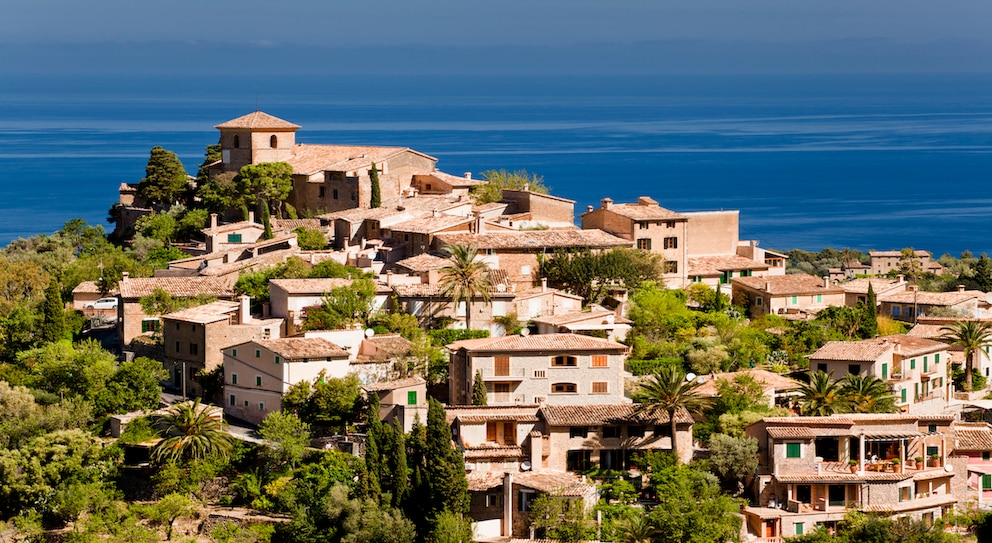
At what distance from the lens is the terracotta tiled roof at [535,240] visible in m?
54.6

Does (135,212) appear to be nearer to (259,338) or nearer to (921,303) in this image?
(259,338)

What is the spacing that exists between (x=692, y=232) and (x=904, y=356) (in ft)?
49.5

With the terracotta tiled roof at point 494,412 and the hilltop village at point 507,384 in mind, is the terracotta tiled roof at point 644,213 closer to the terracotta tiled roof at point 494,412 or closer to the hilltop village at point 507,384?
the hilltop village at point 507,384

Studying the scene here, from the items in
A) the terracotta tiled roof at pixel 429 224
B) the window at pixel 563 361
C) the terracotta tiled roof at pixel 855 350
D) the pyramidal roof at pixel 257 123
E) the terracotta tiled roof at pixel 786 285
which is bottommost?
the window at pixel 563 361

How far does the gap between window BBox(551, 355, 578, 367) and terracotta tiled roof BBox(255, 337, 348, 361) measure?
540 centimetres

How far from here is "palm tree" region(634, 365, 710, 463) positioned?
41.1m

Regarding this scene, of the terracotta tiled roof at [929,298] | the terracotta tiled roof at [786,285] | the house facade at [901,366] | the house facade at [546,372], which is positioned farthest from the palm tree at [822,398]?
the terracotta tiled roof at [929,298]

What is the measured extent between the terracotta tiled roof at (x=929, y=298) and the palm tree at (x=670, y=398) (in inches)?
644

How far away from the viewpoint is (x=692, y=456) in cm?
4131

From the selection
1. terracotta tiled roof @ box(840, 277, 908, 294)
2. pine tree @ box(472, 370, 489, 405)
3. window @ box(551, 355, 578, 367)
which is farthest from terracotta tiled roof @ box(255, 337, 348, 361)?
terracotta tiled roof @ box(840, 277, 908, 294)

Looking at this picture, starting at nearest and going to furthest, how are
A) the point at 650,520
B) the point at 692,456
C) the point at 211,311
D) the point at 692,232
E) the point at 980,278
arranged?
the point at 650,520, the point at 692,456, the point at 211,311, the point at 692,232, the point at 980,278

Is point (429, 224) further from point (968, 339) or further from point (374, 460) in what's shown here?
point (374, 460)

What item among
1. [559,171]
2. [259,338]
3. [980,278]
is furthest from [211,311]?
[559,171]

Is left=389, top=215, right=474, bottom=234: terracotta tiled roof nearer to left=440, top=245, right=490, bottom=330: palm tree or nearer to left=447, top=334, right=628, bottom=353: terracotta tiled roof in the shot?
left=440, top=245, right=490, bottom=330: palm tree
